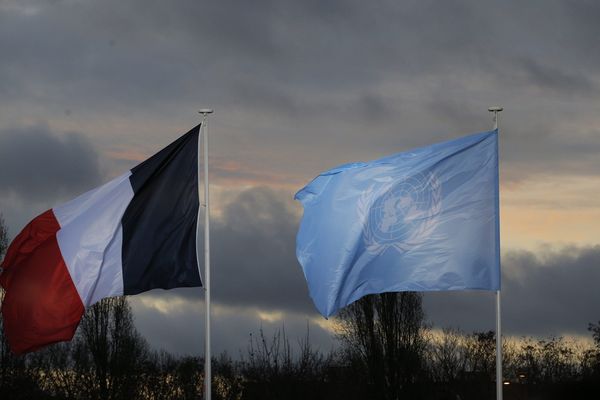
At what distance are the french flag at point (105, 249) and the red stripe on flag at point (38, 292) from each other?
2cm

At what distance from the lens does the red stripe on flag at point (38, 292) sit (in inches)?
873

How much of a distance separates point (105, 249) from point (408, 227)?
660cm

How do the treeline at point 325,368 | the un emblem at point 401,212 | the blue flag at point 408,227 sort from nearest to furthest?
1. the blue flag at point 408,227
2. the un emblem at point 401,212
3. the treeline at point 325,368

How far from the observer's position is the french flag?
22125 millimetres

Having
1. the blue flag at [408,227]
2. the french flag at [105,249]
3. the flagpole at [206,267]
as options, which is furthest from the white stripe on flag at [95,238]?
the blue flag at [408,227]

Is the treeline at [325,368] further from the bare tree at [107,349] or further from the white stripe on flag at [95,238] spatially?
the white stripe on flag at [95,238]

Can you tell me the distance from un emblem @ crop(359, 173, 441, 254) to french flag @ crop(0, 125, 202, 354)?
12.7 feet

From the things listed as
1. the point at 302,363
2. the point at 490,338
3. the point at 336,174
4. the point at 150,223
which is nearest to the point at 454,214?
the point at 336,174

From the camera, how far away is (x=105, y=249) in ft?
73.0

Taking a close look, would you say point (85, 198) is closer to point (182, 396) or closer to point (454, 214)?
point (454, 214)

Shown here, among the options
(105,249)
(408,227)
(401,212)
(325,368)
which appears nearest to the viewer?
(408,227)

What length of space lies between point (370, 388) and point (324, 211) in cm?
4740

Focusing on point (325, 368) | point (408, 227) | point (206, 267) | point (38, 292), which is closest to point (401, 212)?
point (408, 227)

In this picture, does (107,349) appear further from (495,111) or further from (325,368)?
(495,111)
